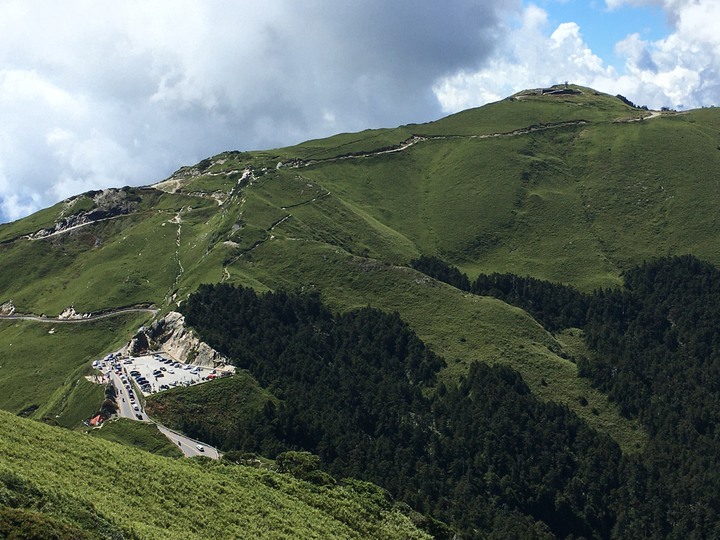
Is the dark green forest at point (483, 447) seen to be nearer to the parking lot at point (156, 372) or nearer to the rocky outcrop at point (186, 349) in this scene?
the rocky outcrop at point (186, 349)

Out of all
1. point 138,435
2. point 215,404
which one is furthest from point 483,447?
point 138,435

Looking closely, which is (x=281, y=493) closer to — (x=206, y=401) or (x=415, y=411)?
(x=206, y=401)

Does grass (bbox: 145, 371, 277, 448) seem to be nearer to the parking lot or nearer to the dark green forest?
the dark green forest

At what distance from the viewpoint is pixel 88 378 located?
179m

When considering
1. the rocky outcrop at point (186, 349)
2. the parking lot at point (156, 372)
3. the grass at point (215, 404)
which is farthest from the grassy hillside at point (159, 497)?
the rocky outcrop at point (186, 349)

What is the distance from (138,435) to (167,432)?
6.39m

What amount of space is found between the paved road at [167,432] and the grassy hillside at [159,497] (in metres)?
42.2

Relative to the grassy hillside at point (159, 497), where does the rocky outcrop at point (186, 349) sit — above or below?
above

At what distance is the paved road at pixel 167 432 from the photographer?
14225 cm

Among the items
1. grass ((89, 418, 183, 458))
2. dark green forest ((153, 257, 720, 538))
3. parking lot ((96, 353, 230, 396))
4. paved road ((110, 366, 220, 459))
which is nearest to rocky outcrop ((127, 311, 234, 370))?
parking lot ((96, 353, 230, 396))

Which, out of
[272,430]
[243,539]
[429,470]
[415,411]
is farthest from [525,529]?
[243,539]

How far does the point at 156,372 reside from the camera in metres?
178

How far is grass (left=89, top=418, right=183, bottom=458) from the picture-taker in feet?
459

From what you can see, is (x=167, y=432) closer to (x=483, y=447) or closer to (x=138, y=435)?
(x=138, y=435)
